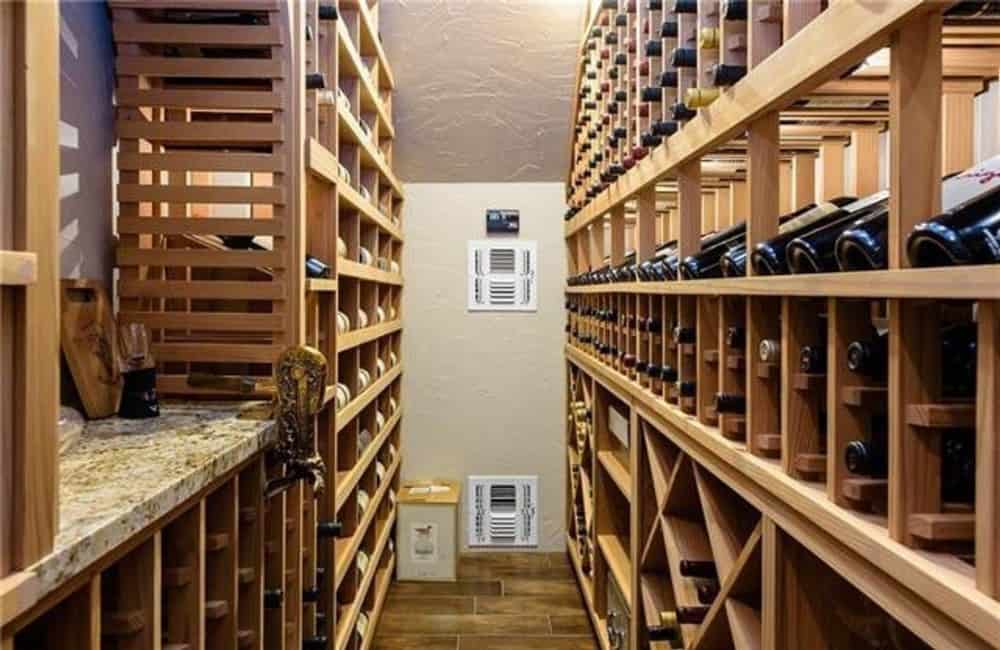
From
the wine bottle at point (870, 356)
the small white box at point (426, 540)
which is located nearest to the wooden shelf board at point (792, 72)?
the wine bottle at point (870, 356)

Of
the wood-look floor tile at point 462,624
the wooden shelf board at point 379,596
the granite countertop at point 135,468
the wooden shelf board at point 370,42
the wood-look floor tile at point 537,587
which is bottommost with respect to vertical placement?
the wood-look floor tile at point 462,624

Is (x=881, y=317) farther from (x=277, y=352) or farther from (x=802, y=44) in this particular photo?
(x=277, y=352)

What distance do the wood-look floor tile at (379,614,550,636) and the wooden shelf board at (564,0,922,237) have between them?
7.56 feet

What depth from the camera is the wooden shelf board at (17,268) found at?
2.17ft

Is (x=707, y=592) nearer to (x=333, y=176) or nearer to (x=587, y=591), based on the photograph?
(x=333, y=176)

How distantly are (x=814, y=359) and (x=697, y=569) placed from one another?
0.78 m

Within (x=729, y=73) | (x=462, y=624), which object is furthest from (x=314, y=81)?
(x=462, y=624)

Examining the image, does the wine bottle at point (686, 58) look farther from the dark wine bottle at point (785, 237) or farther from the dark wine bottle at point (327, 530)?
the dark wine bottle at point (327, 530)

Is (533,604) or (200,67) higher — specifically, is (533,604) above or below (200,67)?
below

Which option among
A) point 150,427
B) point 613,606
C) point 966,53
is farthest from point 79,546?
point 613,606

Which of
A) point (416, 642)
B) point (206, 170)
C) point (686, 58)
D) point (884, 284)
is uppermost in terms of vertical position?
point (686, 58)

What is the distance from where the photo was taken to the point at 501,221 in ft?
14.7

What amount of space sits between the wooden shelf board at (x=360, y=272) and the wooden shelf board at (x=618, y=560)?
1289mm

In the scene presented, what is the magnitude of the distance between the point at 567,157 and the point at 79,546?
3.80 metres
